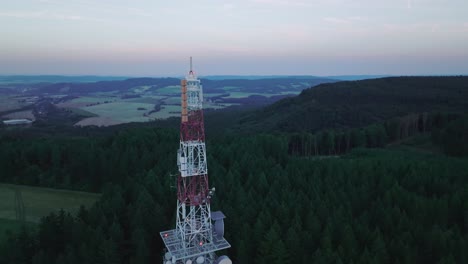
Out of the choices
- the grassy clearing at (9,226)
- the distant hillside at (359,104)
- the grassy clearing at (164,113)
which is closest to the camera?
the grassy clearing at (9,226)

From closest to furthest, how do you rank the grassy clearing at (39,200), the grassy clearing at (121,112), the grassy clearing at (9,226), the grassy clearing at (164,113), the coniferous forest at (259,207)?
the coniferous forest at (259,207)
the grassy clearing at (9,226)
the grassy clearing at (39,200)
the grassy clearing at (121,112)
the grassy clearing at (164,113)

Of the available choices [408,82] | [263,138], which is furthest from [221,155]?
[408,82]

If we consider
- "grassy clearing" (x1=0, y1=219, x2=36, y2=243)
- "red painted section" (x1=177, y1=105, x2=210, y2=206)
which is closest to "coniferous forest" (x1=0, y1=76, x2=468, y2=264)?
"grassy clearing" (x1=0, y1=219, x2=36, y2=243)

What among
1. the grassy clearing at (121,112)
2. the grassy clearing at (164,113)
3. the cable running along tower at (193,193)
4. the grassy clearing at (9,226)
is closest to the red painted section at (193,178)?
the cable running along tower at (193,193)

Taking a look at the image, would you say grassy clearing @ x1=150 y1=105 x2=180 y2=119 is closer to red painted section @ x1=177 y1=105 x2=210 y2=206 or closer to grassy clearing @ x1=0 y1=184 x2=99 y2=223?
grassy clearing @ x1=0 y1=184 x2=99 y2=223

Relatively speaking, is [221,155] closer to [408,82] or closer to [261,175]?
[261,175]

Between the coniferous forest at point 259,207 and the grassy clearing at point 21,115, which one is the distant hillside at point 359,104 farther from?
the grassy clearing at point 21,115

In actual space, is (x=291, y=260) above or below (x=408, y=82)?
below
